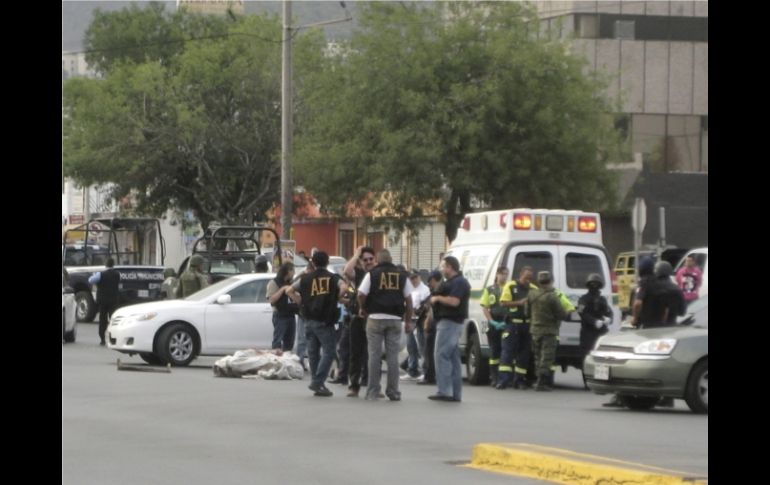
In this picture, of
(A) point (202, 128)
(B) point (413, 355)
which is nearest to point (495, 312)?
(B) point (413, 355)

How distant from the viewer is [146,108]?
56125 mm

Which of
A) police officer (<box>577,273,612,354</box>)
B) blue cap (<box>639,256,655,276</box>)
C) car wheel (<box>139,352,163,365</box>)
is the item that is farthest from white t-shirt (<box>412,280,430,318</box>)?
blue cap (<box>639,256,655,276</box>)

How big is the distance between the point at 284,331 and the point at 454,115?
18.1 meters

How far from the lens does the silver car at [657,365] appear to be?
16562 mm

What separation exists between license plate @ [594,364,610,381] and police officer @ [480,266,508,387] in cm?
344

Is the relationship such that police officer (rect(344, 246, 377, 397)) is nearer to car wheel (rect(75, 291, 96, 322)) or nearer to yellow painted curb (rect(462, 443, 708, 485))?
yellow painted curb (rect(462, 443, 708, 485))

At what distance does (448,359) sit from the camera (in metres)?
18.0

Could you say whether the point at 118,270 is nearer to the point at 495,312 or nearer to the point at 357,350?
the point at 495,312

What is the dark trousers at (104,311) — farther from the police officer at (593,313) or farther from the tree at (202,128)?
the tree at (202,128)

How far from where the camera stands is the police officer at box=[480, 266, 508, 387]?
20.6 m

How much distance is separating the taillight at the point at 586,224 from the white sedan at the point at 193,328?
5100 millimetres

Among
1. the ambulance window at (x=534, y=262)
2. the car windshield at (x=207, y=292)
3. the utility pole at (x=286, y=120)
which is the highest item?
the utility pole at (x=286, y=120)

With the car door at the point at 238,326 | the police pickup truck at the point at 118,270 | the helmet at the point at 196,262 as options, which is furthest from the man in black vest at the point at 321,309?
the police pickup truck at the point at 118,270
